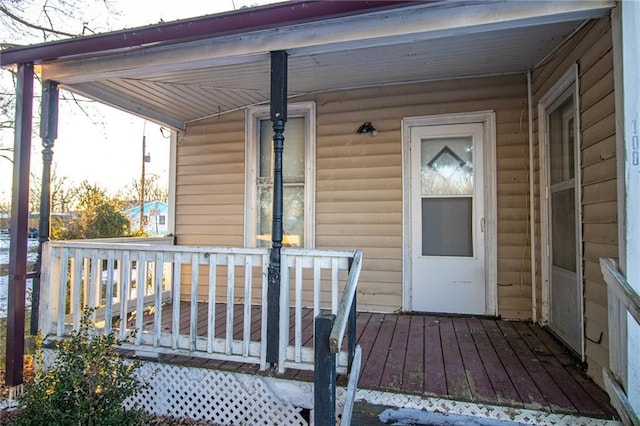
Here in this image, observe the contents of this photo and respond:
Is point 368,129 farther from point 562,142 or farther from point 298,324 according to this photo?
point 298,324

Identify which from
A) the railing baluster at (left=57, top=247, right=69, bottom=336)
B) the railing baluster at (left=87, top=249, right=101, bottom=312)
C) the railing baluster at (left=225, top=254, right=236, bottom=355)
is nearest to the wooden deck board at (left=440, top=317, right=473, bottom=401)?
the railing baluster at (left=225, top=254, right=236, bottom=355)

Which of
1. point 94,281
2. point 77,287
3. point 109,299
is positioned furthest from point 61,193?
point 109,299

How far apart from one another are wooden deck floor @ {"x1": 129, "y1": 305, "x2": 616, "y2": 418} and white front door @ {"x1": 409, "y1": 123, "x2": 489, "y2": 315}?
0.30 meters

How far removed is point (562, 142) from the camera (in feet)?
10.2

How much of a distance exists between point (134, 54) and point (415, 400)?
331 centimetres

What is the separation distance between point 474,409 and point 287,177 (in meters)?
3.10

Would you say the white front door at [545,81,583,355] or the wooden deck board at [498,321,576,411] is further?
the white front door at [545,81,583,355]

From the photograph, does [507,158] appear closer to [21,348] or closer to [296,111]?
[296,111]

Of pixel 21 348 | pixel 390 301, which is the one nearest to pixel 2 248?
pixel 21 348

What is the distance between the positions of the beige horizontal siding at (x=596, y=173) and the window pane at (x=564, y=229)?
0.34 metres

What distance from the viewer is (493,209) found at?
12.2 feet

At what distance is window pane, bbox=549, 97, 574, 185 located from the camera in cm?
294

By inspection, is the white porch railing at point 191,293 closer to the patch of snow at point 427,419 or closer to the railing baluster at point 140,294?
the railing baluster at point 140,294

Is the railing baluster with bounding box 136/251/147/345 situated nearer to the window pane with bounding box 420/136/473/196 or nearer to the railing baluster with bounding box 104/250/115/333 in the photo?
the railing baluster with bounding box 104/250/115/333
